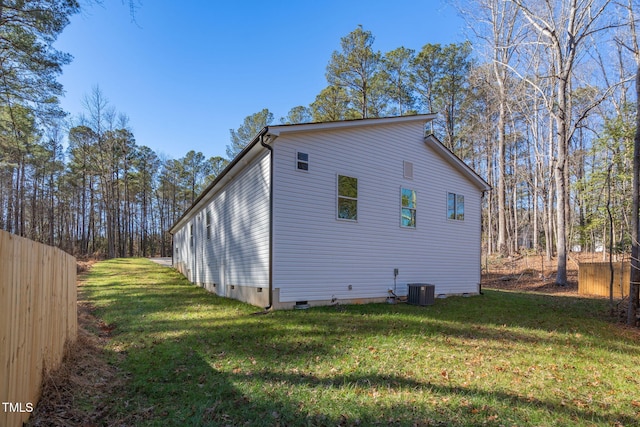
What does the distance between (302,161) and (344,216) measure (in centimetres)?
201

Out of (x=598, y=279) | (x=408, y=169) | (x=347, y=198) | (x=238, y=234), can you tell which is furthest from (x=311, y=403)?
(x=598, y=279)

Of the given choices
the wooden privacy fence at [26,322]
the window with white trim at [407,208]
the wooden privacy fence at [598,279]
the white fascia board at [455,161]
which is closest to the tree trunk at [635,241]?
the white fascia board at [455,161]

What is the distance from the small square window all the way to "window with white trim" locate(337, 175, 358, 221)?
3.76 ft

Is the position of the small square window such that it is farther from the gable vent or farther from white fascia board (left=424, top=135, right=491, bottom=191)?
white fascia board (left=424, top=135, right=491, bottom=191)

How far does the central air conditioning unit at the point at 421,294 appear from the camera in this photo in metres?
10.0

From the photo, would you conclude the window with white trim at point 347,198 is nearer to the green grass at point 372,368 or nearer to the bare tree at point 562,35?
the green grass at point 372,368

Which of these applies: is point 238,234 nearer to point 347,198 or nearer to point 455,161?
point 347,198

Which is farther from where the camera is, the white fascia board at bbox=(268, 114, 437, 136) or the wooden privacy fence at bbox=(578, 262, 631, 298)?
the wooden privacy fence at bbox=(578, 262, 631, 298)

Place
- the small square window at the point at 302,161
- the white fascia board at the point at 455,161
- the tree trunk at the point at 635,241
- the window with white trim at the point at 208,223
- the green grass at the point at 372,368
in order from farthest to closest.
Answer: the window with white trim at the point at 208,223, the white fascia board at the point at 455,161, the small square window at the point at 302,161, the tree trunk at the point at 635,241, the green grass at the point at 372,368

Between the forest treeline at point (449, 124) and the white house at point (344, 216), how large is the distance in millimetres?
4819

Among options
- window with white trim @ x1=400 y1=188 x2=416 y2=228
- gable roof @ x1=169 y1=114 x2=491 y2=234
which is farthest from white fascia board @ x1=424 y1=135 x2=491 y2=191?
window with white trim @ x1=400 y1=188 x2=416 y2=228

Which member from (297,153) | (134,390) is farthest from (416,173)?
(134,390)

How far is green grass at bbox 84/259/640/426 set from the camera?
144 inches

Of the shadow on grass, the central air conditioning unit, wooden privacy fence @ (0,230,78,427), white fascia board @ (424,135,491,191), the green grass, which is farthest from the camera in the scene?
white fascia board @ (424,135,491,191)
